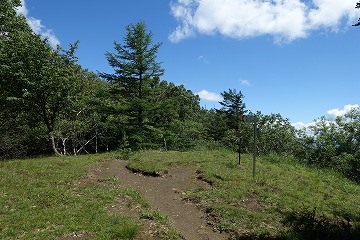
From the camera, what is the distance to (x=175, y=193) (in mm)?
11133

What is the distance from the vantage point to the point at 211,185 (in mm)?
11852

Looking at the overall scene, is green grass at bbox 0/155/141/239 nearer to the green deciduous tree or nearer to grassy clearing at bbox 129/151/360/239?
grassy clearing at bbox 129/151/360/239

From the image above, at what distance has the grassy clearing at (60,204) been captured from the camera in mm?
7234

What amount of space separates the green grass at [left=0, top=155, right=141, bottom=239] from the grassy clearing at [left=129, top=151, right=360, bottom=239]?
288 centimetres

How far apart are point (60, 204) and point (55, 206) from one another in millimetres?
197

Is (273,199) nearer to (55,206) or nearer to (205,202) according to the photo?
(205,202)

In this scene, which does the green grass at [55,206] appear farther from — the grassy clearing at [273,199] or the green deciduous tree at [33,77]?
the green deciduous tree at [33,77]

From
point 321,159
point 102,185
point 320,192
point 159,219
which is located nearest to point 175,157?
point 102,185

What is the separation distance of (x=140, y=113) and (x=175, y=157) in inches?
334

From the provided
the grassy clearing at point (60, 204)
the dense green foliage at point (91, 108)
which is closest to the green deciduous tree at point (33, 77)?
the dense green foliage at point (91, 108)

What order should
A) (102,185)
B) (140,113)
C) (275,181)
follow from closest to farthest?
1. (102,185)
2. (275,181)
3. (140,113)

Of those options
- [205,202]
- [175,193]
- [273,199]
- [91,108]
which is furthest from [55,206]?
[91,108]

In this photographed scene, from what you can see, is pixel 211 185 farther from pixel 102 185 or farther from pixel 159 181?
pixel 102 185

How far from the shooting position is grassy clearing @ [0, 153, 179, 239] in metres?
7.23
